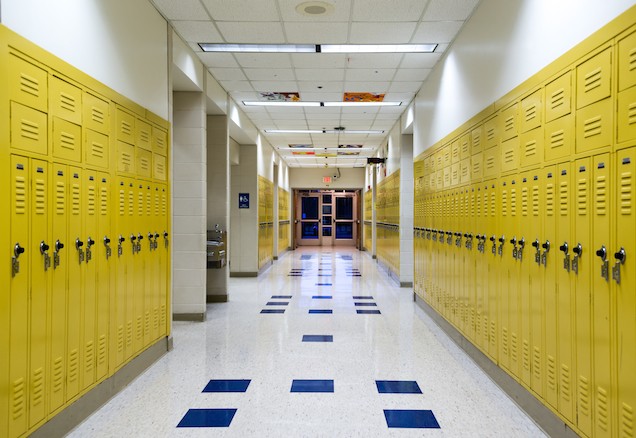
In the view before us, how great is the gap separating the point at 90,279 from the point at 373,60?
159 inches

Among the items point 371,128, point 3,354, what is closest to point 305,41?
point 3,354

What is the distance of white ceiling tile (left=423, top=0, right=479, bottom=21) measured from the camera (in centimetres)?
411

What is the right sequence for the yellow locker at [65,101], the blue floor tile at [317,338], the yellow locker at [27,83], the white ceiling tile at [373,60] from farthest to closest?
the white ceiling tile at [373,60] → the blue floor tile at [317,338] → the yellow locker at [65,101] → the yellow locker at [27,83]

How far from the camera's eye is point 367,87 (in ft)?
22.3

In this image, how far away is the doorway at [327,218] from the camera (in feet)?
68.2

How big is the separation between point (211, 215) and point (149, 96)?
3.18 metres

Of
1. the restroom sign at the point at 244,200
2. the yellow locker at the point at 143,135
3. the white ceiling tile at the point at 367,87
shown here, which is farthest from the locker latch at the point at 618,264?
the restroom sign at the point at 244,200

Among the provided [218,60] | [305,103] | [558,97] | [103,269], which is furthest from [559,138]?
[305,103]

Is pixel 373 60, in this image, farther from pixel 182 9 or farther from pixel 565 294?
pixel 565 294

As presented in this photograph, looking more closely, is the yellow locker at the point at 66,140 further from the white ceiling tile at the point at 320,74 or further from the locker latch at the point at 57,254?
the white ceiling tile at the point at 320,74

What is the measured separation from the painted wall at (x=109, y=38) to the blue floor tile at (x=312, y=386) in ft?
8.31

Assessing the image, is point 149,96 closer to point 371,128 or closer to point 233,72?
point 233,72

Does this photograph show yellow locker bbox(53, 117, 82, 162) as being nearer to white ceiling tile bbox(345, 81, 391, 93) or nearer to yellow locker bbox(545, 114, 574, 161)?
yellow locker bbox(545, 114, 574, 161)

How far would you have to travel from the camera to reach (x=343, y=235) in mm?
21016
